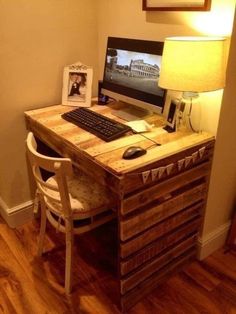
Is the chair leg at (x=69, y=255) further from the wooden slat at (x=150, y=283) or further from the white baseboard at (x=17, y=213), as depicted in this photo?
the white baseboard at (x=17, y=213)

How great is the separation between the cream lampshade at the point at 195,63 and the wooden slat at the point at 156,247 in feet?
2.53

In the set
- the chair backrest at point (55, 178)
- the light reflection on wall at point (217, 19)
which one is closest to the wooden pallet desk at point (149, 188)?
the chair backrest at point (55, 178)

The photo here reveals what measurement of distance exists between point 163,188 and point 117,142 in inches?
12.2

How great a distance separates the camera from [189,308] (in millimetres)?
1555

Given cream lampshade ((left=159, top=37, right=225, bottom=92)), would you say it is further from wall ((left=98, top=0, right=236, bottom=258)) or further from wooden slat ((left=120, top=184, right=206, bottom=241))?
wooden slat ((left=120, top=184, right=206, bottom=241))

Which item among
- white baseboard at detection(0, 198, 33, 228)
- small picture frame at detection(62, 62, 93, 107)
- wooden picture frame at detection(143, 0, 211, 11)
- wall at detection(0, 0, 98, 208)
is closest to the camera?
wooden picture frame at detection(143, 0, 211, 11)

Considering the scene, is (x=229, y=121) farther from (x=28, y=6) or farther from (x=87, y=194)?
(x=28, y=6)

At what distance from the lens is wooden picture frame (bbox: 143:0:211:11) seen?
4.50 ft

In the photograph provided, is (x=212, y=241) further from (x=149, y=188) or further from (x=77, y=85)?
(x=77, y=85)

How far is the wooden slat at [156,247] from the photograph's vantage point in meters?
1.44

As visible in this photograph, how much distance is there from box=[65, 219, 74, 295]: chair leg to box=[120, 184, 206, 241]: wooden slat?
11.7 inches

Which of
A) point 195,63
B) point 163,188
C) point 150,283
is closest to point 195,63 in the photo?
point 195,63

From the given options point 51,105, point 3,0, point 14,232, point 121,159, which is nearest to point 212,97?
point 121,159

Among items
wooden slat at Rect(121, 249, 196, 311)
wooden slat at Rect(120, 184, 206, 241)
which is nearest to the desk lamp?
wooden slat at Rect(120, 184, 206, 241)
